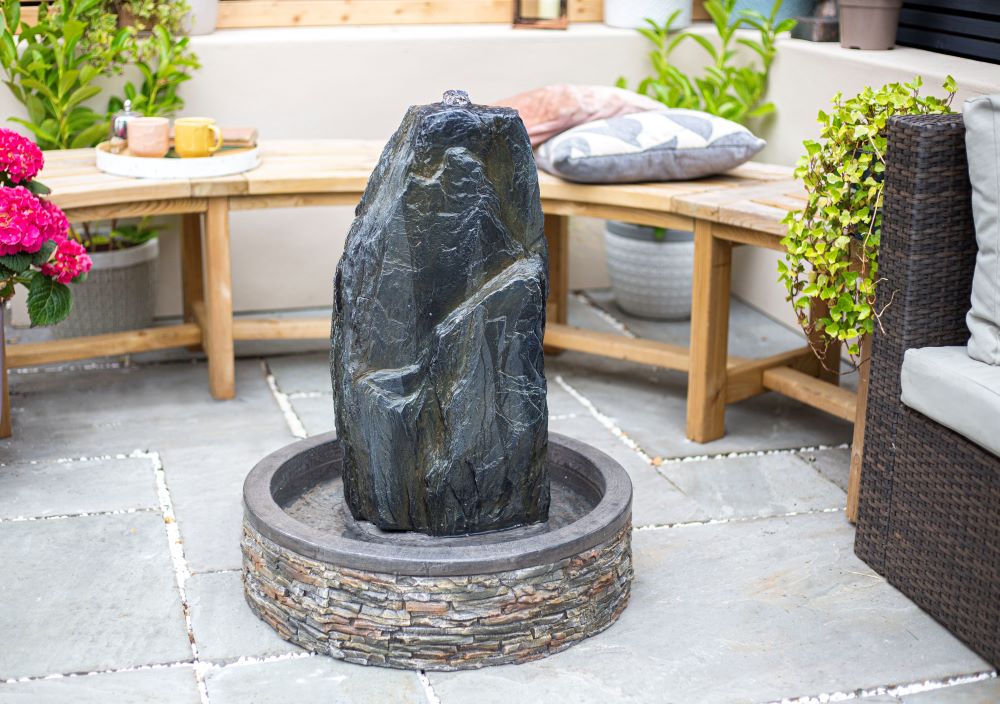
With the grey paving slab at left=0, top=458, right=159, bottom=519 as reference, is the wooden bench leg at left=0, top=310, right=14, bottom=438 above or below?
above

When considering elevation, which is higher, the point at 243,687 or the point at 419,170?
the point at 419,170

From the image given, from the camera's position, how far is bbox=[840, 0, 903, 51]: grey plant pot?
3762 mm

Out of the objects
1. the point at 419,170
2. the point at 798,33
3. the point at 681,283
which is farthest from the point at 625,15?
the point at 419,170

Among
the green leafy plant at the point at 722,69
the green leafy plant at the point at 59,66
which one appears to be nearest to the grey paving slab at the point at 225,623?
the green leafy plant at the point at 59,66

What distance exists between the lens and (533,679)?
218 centimetres

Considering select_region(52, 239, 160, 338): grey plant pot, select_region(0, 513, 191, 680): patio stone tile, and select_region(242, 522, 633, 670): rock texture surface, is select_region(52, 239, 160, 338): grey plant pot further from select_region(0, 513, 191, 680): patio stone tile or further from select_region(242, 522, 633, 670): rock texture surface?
select_region(242, 522, 633, 670): rock texture surface

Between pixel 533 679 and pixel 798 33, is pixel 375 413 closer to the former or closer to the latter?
pixel 533 679

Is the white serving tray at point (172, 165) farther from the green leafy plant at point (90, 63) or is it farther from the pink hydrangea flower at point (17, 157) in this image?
the pink hydrangea flower at point (17, 157)

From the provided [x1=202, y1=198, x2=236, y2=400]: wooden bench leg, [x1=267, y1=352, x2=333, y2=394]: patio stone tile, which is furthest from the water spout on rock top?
[x1=267, y1=352, x2=333, y2=394]: patio stone tile

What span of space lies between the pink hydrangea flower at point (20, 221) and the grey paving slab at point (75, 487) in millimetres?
548

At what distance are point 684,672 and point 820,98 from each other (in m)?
2.30

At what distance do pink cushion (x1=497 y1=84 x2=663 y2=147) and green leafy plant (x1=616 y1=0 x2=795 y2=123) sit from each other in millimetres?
635

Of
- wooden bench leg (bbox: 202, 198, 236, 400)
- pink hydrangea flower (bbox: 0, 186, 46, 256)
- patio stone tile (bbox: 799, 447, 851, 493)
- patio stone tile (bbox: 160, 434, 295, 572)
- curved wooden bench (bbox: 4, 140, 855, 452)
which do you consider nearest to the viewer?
patio stone tile (bbox: 160, 434, 295, 572)

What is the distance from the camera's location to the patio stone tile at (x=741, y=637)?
2.16m
